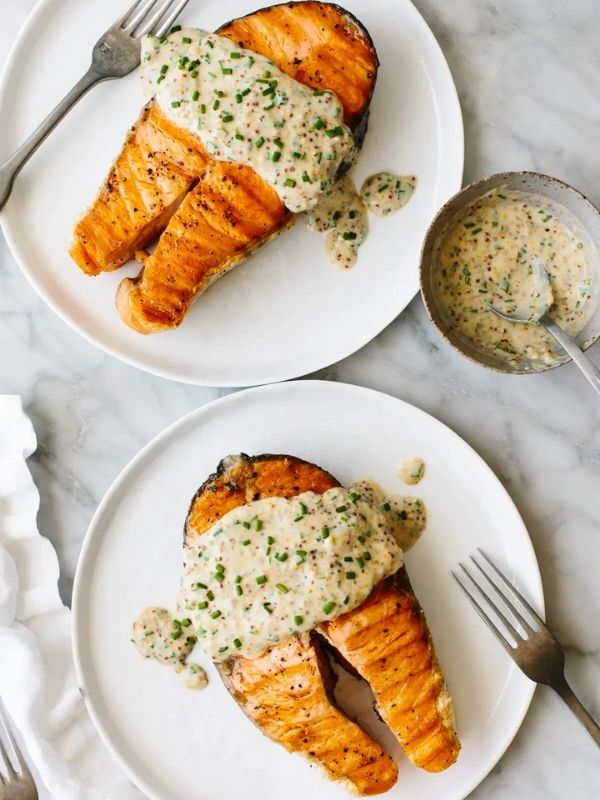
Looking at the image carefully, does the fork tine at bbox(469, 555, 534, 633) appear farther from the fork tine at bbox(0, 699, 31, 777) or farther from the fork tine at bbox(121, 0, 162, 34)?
the fork tine at bbox(121, 0, 162, 34)

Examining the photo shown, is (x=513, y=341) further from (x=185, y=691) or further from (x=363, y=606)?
(x=185, y=691)

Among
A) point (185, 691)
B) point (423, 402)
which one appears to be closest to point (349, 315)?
point (423, 402)

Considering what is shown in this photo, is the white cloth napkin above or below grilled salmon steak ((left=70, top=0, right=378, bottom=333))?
below

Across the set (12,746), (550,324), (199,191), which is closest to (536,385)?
(550,324)

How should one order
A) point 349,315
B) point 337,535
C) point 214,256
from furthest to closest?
point 349,315, point 214,256, point 337,535

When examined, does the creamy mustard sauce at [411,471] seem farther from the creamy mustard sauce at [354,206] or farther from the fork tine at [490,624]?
the creamy mustard sauce at [354,206]

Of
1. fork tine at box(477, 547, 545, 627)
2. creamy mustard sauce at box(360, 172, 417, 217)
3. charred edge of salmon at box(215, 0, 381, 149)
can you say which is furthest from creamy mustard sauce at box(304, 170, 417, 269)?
fork tine at box(477, 547, 545, 627)
